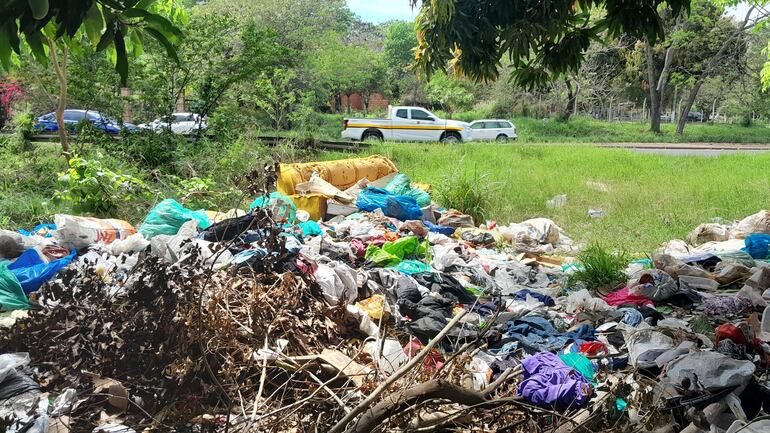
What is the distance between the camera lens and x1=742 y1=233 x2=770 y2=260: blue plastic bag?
6.55 metres

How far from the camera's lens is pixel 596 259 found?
5.95 m

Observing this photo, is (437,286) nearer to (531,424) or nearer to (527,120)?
(531,424)

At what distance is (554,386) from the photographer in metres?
3.31

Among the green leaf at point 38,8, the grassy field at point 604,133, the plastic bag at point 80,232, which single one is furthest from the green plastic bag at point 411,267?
the grassy field at point 604,133

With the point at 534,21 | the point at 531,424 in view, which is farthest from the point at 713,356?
the point at 534,21

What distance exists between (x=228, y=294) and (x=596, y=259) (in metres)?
3.65

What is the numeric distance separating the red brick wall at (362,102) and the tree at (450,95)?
151 inches

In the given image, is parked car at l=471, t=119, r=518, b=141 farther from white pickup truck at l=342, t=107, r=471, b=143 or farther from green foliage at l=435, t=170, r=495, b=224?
green foliage at l=435, t=170, r=495, b=224

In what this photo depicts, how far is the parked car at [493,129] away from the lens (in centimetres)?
2252

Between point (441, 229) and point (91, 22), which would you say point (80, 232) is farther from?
point (441, 229)

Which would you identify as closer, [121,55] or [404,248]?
[121,55]

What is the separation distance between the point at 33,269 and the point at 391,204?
4558 millimetres

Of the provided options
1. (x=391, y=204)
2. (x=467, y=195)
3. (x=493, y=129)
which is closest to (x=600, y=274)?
(x=391, y=204)

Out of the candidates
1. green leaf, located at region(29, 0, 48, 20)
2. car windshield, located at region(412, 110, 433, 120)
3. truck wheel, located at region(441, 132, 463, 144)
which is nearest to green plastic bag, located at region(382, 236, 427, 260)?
green leaf, located at region(29, 0, 48, 20)
